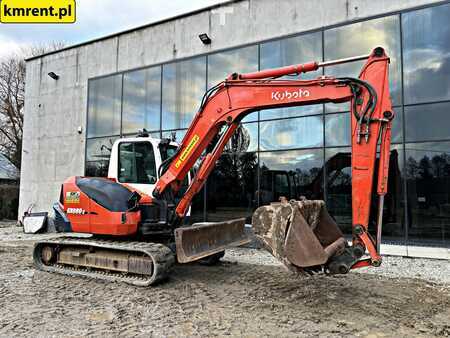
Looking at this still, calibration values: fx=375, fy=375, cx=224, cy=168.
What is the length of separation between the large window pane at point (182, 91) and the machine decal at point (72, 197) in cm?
636

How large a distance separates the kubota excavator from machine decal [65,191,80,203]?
0.06 feet

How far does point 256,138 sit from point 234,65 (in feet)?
8.28

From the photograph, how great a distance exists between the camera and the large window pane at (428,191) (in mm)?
8906

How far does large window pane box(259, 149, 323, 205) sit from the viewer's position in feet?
34.3

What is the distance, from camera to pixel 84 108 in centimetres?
1516

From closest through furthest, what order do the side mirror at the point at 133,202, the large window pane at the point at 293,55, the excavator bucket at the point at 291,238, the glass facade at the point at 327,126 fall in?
1. the excavator bucket at the point at 291,238
2. the side mirror at the point at 133,202
3. the glass facade at the point at 327,126
4. the large window pane at the point at 293,55

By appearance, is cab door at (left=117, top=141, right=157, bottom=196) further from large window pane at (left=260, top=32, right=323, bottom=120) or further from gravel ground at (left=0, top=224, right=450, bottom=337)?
large window pane at (left=260, top=32, right=323, bottom=120)

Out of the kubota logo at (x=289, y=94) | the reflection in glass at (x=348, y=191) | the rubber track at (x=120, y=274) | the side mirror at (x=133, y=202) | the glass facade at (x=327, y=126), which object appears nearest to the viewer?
the kubota logo at (x=289, y=94)

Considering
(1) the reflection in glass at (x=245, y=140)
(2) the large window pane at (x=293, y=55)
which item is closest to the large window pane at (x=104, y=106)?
(1) the reflection in glass at (x=245, y=140)

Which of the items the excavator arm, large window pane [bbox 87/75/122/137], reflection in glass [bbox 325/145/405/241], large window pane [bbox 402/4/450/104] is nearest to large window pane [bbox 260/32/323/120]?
reflection in glass [bbox 325/145/405/241]

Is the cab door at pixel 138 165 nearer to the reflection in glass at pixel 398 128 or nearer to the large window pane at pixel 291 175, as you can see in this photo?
the large window pane at pixel 291 175

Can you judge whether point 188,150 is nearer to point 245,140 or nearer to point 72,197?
point 72,197

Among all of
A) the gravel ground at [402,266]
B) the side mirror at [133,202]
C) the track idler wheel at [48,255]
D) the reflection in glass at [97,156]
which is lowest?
the gravel ground at [402,266]

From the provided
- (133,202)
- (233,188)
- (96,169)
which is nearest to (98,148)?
(96,169)
